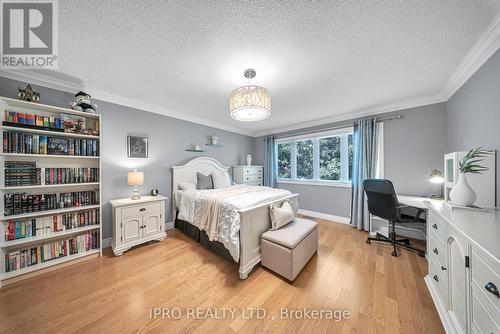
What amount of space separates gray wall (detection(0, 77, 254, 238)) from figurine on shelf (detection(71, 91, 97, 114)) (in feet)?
0.92

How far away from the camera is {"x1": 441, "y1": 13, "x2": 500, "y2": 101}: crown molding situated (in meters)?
1.34

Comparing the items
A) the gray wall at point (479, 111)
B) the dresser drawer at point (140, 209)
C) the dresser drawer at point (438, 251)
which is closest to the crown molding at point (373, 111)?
the gray wall at point (479, 111)

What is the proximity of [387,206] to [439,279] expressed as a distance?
110cm

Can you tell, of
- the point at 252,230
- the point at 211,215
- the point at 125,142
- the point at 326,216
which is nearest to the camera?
the point at 252,230

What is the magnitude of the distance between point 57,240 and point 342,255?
12.3ft

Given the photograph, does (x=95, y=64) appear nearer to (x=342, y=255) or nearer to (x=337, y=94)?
(x=337, y=94)

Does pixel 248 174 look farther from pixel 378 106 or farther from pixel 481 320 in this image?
pixel 481 320

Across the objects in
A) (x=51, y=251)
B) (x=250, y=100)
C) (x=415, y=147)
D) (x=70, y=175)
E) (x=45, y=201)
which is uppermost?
(x=250, y=100)

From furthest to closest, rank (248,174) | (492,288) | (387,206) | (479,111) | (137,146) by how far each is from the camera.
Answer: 1. (248,174)
2. (137,146)
3. (387,206)
4. (479,111)
5. (492,288)

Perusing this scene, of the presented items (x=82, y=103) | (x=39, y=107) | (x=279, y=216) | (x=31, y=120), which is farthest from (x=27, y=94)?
(x=279, y=216)

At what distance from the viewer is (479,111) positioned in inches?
66.6

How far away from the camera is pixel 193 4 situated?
1.14 metres

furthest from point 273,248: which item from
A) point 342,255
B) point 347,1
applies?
point 347,1

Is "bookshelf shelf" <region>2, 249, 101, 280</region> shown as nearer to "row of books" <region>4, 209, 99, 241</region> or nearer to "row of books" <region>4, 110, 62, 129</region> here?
"row of books" <region>4, 209, 99, 241</region>
